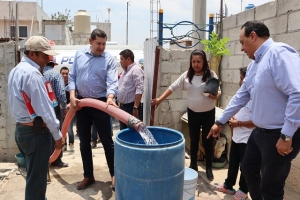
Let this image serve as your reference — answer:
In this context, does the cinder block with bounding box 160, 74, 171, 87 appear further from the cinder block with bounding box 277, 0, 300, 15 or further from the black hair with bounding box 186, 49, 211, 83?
the cinder block with bounding box 277, 0, 300, 15

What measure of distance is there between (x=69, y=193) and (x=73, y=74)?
58.6 inches

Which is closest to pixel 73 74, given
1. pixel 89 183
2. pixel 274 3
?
pixel 89 183

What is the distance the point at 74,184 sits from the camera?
12.1 feet

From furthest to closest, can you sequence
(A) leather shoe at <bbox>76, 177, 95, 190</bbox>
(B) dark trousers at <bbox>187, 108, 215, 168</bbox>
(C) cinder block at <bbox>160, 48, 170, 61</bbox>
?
(C) cinder block at <bbox>160, 48, 170, 61</bbox> → (B) dark trousers at <bbox>187, 108, 215, 168</bbox> → (A) leather shoe at <bbox>76, 177, 95, 190</bbox>

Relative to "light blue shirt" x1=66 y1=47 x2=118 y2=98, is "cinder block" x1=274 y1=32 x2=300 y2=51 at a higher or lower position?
higher

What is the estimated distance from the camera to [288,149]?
1.96 m

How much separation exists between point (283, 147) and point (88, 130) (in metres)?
2.33

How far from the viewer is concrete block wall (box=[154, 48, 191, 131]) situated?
4930 millimetres

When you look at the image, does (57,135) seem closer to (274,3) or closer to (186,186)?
(186,186)

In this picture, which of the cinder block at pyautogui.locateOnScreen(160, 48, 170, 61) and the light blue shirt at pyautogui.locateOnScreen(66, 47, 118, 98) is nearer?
the light blue shirt at pyautogui.locateOnScreen(66, 47, 118, 98)

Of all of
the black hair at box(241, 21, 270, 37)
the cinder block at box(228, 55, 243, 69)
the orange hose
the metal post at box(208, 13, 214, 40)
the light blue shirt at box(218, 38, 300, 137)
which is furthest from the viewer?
the metal post at box(208, 13, 214, 40)

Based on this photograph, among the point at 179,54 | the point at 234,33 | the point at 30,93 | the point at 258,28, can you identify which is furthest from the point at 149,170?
the point at 234,33

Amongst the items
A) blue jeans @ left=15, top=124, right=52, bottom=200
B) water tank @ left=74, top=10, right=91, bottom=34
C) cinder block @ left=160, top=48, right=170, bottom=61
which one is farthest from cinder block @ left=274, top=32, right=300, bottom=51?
water tank @ left=74, top=10, right=91, bottom=34

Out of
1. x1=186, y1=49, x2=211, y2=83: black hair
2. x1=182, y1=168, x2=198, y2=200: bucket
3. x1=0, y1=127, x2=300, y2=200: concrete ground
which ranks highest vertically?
x1=186, y1=49, x2=211, y2=83: black hair
